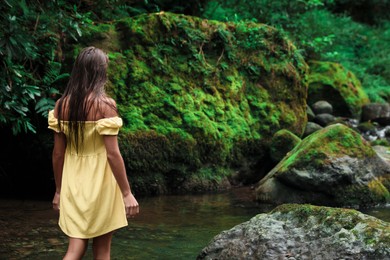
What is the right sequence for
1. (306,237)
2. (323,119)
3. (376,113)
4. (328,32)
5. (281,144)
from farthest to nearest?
(328,32), (376,113), (323,119), (281,144), (306,237)

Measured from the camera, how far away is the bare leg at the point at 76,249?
385 centimetres

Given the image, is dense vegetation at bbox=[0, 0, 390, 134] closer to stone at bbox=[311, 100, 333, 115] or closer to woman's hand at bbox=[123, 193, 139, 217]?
stone at bbox=[311, 100, 333, 115]

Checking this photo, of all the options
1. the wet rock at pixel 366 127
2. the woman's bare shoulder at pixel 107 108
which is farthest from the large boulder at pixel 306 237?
the wet rock at pixel 366 127

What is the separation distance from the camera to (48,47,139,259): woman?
3.86m

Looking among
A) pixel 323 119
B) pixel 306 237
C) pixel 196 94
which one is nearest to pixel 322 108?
pixel 323 119

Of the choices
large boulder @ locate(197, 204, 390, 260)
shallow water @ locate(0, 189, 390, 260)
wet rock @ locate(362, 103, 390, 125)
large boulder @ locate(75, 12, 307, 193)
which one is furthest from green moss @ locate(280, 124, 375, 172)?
wet rock @ locate(362, 103, 390, 125)

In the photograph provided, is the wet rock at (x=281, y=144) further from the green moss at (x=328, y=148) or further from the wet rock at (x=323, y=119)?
the wet rock at (x=323, y=119)

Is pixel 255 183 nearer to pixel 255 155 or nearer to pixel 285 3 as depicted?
pixel 255 155

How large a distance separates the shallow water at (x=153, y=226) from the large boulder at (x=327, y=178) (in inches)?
Answer: 13.1

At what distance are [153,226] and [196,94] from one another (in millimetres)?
3327

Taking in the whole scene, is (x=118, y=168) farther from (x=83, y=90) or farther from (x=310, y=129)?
(x=310, y=129)

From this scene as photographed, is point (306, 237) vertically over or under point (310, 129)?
under

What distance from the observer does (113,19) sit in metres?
10.5

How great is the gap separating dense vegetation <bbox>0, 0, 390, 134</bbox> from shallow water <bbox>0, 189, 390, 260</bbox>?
104 cm
